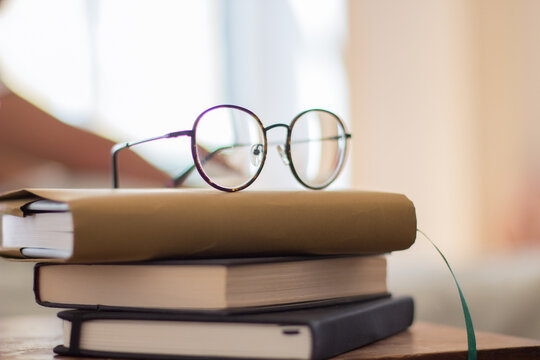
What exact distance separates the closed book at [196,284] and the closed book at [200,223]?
14 mm

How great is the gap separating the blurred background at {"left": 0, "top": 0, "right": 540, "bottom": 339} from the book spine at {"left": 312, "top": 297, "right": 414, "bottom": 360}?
0.53 metres

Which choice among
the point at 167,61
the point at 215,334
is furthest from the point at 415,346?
the point at 167,61

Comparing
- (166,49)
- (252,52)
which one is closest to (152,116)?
(166,49)

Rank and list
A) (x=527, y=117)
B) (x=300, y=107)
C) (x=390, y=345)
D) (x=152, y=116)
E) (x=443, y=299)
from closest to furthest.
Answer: (x=390, y=345)
(x=443, y=299)
(x=152, y=116)
(x=300, y=107)
(x=527, y=117)

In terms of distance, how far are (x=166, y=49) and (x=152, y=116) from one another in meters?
0.29

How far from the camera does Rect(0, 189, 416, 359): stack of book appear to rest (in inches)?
16.8

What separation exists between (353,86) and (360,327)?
2.65m

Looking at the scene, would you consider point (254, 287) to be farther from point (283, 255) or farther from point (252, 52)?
point (252, 52)

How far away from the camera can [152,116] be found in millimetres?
2527

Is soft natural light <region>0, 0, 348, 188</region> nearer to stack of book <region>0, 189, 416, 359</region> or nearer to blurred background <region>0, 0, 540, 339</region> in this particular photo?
blurred background <region>0, 0, 540, 339</region>

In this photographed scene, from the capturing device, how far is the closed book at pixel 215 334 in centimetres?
43

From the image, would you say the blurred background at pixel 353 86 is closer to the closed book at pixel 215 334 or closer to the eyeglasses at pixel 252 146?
the eyeglasses at pixel 252 146

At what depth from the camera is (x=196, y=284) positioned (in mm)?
448

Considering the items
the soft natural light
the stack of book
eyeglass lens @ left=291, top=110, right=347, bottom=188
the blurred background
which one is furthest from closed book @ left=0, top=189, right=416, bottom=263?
the soft natural light
